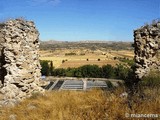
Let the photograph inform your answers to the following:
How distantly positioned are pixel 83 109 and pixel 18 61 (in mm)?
3758

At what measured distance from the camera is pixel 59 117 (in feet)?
20.4

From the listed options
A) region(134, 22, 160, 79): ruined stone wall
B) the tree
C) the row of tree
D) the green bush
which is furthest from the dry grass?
the tree

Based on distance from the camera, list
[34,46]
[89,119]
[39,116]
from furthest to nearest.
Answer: [34,46]
[39,116]
[89,119]

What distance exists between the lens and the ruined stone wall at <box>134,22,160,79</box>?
11656 millimetres

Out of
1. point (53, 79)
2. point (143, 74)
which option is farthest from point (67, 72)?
point (143, 74)

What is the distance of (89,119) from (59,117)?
76 centimetres

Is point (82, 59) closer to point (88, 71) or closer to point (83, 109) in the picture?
point (88, 71)

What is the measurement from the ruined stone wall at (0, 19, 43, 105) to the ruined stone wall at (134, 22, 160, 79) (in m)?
4.90

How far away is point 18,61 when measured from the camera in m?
9.30

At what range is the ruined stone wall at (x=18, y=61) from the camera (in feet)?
30.0

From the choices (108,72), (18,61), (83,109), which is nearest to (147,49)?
(18,61)

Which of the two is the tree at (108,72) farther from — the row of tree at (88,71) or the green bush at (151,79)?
the green bush at (151,79)

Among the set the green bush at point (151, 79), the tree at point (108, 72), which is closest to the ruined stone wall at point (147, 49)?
the green bush at point (151, 79)

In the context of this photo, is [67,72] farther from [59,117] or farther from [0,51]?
[59,117]
